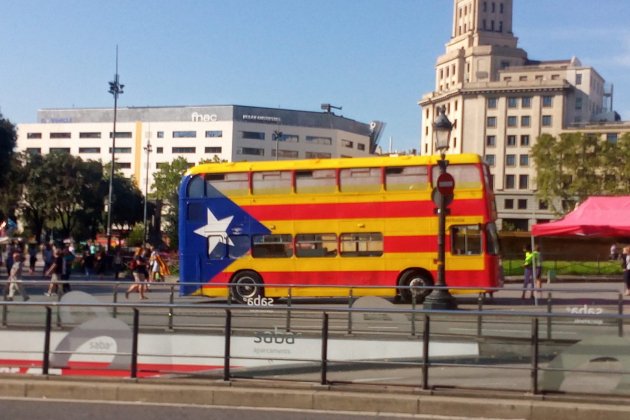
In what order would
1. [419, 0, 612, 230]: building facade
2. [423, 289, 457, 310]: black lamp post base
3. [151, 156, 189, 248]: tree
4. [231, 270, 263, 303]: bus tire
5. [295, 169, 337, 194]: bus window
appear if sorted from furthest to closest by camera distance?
[419, 0, 612, 230]: building facade → [151, 156, 189, 248]: tree → [295, 169, 337, 194]: bus window → [231, 270, 263, 303]: bus tire → [423, 289, 457, 310]: black lamp post base

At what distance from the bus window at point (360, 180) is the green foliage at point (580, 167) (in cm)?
4423

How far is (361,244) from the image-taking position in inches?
1020

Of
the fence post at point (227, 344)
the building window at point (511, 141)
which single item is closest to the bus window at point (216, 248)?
the fence post at point (227, 344)

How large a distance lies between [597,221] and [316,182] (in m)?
8.42

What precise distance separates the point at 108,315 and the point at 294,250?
609 inches

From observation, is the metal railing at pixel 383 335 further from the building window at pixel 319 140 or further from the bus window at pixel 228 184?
the building window at pixel 319 140

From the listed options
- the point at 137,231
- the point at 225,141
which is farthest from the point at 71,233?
the point at 225,141

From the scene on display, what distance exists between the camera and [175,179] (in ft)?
306

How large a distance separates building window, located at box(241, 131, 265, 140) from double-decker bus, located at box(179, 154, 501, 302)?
90734 mm

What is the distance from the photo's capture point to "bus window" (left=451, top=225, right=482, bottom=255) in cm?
2534

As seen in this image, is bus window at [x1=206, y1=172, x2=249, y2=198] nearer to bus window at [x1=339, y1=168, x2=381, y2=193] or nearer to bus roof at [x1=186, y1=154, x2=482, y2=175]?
bus roof at [x1=186, y1=154, x2=482, y2=175]

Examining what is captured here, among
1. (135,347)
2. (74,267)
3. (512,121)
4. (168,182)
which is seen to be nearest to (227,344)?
(135,347)

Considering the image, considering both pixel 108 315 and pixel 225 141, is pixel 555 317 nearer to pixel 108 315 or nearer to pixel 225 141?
pixel 108 315

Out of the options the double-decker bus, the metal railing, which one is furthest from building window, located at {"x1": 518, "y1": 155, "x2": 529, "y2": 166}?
the metal railing
